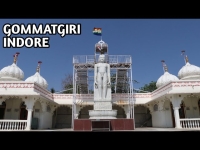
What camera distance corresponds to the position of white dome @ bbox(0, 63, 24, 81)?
16.4m

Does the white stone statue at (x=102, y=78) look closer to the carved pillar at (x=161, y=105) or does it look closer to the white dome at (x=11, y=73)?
the carved pillar at (x=161, y=105)

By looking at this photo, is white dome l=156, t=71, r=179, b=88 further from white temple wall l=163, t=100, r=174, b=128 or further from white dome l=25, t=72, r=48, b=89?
white dome l=25, t=72, r=48, b=89

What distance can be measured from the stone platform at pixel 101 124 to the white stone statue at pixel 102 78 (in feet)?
10.1

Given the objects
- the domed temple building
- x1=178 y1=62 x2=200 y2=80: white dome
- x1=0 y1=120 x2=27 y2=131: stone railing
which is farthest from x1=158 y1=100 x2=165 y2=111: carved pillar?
x1=0 y1=120 x2=27 y2=131: stone railing

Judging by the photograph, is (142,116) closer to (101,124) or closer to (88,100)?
(88,100)

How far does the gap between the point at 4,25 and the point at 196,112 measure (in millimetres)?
15391

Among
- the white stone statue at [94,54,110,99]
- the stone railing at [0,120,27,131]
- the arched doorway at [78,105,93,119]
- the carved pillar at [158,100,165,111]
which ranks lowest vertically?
the stone railing at [0,120,27,131]

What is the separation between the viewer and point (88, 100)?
1923cm

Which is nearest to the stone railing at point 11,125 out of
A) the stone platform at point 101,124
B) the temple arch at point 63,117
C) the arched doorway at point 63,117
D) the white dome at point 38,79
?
the stone platform at point 101,124

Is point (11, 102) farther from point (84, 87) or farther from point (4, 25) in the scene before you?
point (4, 25)

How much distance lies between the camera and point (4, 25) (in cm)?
557

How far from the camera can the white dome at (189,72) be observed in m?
17.1
